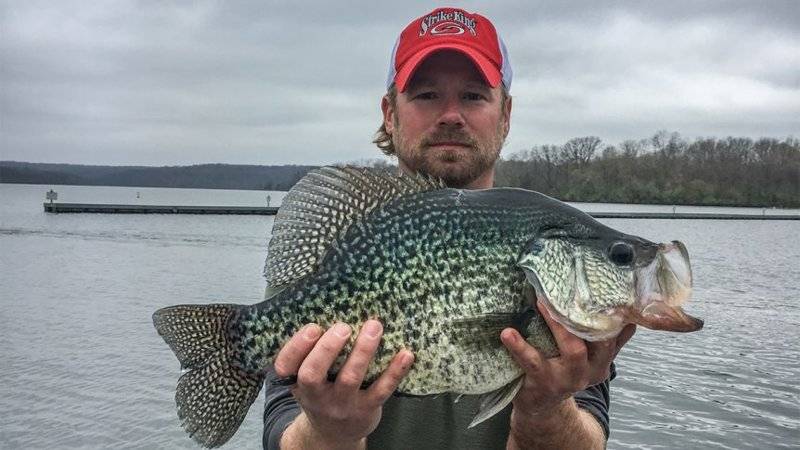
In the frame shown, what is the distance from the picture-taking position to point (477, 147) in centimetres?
385

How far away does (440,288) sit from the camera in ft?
8.79

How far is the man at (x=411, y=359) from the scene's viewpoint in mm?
2730

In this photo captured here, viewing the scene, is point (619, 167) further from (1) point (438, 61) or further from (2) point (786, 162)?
(1) point (438, 61)

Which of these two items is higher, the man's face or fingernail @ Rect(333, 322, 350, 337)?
the man's face

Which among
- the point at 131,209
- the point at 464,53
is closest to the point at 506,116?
the point at 464,53

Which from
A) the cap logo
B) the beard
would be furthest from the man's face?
the cap logo

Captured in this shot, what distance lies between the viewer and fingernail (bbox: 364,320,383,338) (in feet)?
8.58

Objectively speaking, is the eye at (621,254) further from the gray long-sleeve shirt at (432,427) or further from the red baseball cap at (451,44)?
the red baseball cap at (451,44)

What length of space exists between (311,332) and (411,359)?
422mm

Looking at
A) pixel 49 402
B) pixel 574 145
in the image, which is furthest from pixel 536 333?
pixel 574 145

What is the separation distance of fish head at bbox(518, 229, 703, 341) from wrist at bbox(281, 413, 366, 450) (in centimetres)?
119

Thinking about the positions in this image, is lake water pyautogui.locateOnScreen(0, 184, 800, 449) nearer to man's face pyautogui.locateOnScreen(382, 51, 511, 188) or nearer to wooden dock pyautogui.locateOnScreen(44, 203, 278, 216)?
man's face pyautogui.locateOnScreen(382, 51, 511, 188)

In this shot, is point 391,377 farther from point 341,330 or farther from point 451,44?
point 451,44

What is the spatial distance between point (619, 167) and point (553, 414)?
128 metres
